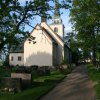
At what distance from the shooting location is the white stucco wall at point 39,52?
6925 cm

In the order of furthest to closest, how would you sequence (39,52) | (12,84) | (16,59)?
(16,59)
(39,52)
(12,84)

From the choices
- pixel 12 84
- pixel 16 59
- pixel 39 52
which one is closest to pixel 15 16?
pixel 12 84

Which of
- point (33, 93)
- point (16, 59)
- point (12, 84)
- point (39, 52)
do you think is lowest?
point (33, 93)

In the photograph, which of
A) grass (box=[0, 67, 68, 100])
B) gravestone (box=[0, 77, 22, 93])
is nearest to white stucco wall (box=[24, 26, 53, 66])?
grass (box=[0, 67, 68, 100])

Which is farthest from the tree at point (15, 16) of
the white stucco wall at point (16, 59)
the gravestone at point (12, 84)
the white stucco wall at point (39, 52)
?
the white stucco wall at point (16, 59)

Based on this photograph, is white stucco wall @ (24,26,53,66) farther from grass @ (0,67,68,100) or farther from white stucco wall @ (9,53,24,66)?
grass @ (0,67,68,100)

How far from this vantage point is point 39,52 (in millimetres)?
70312

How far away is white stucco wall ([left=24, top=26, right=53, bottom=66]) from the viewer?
69.2 metres

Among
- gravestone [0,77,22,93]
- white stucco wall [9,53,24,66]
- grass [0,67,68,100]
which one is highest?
white stucco wall [9,53,24,66]

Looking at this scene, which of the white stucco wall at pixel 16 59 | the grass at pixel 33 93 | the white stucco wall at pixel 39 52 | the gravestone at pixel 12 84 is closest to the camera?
the grass at pixel 33 93

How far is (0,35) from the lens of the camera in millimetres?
21344

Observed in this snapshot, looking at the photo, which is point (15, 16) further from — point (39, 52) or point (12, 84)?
point (39, 52)

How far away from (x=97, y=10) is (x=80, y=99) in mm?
14380

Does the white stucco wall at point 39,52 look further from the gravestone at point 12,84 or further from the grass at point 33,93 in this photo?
the gravestone at point 12,84
